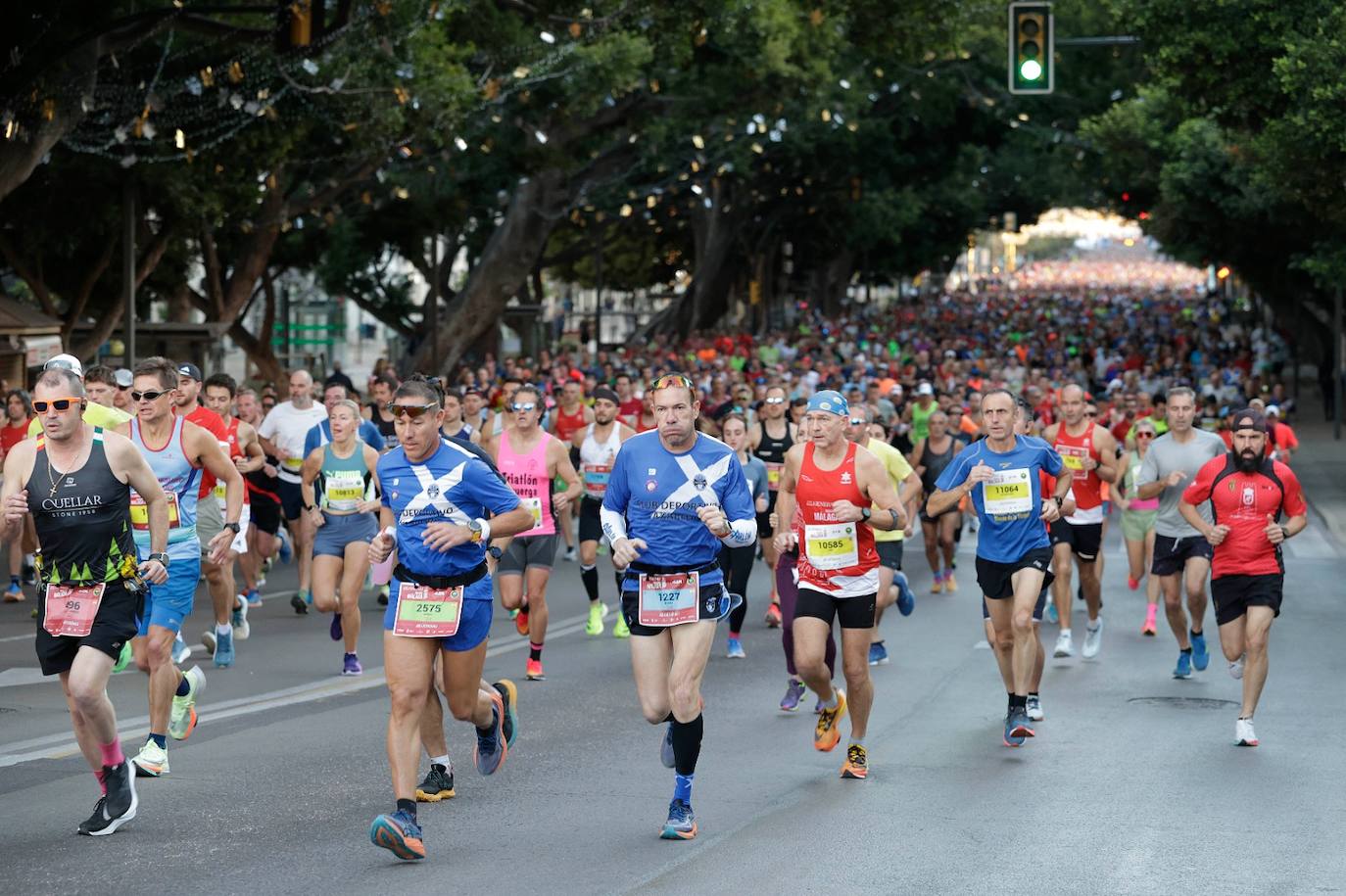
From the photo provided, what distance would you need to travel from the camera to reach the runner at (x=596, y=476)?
14.7m

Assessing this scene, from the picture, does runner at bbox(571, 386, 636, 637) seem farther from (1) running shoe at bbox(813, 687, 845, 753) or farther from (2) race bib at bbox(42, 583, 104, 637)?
(2) race bib at bbox(42, 583, 104, 637)

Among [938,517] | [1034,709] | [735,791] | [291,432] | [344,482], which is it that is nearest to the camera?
[735,791]

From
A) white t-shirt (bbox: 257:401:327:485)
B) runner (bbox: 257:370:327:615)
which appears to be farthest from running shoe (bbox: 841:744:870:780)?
white t-shirt (bbox: 257:401:327:485)

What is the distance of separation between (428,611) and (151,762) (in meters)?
2.02

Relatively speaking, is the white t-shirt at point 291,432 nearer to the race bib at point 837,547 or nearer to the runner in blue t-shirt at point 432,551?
the race bib at point 837,547

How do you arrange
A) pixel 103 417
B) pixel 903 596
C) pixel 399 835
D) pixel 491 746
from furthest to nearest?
1. pixel 903 596
2. pixel 103 417
3. pixel 491 746
4. pixel 399 835

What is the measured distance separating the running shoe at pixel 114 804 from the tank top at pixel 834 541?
3118mm

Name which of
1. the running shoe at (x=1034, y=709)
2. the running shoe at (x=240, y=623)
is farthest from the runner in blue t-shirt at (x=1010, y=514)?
the running shoe at (x=240, y=623)

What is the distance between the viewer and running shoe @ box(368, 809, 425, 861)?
7.11 metres

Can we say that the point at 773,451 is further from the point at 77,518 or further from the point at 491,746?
the point at 77,518

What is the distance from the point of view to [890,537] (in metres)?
13.0

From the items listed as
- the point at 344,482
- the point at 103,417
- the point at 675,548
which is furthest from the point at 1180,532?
the point at 103,417

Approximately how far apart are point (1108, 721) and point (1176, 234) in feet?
101

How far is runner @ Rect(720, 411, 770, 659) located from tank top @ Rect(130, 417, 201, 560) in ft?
14.0
